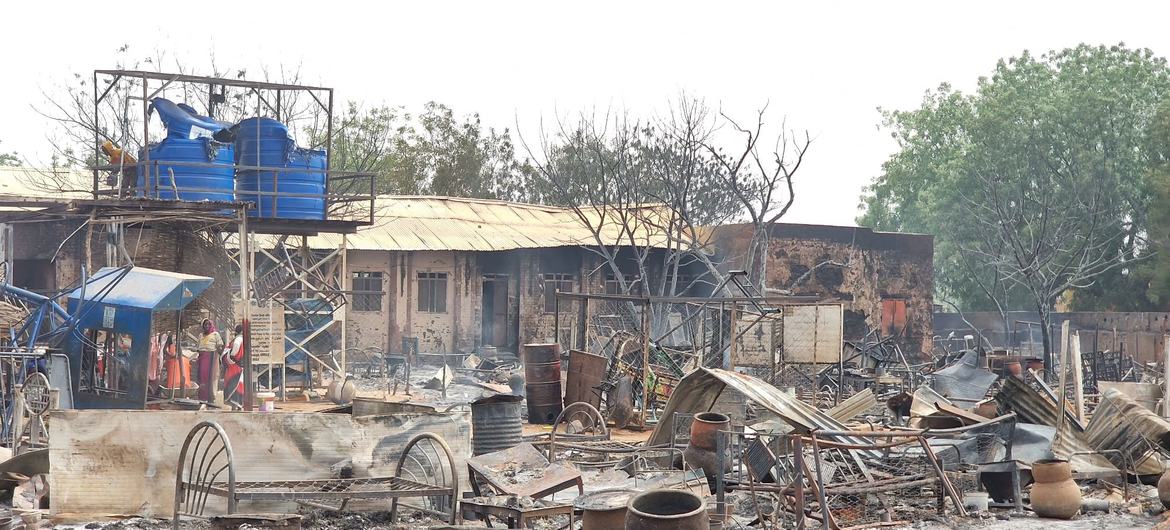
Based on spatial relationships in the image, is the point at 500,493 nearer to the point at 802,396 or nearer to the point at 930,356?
the point at 802,396

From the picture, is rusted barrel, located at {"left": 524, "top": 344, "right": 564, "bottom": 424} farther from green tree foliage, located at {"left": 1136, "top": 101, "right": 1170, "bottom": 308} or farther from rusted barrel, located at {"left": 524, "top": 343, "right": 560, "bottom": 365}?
green tree foliage, located at {"left": 1136, "top": 101, "right": 1170, "bottom": 308}

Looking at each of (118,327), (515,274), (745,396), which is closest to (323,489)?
(745,396)

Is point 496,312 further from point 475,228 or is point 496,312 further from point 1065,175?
point 1065,175

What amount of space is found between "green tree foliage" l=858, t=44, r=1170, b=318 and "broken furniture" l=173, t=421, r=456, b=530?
26.7m

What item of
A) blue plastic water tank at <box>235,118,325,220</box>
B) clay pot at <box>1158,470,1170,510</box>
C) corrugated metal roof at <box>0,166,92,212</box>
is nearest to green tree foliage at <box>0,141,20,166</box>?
corrugated metal roof at <box>0,166,92,212</box>

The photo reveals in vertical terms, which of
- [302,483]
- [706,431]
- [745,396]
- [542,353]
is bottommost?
[302,483]

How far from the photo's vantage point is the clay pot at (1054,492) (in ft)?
34.0

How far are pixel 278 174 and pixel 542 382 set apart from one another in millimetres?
6713

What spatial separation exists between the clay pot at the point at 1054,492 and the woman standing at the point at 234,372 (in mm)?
11787

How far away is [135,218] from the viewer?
16.4 meters

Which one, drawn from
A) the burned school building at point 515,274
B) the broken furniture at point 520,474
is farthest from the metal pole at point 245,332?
the burned school building at point 515,274

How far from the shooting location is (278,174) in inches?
779

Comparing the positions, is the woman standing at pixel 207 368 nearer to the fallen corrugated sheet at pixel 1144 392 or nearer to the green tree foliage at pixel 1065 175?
the fallen corrugated sheet at pixel 1144 392

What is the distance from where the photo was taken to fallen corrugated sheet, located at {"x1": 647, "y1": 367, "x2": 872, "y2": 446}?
10.6 meters
